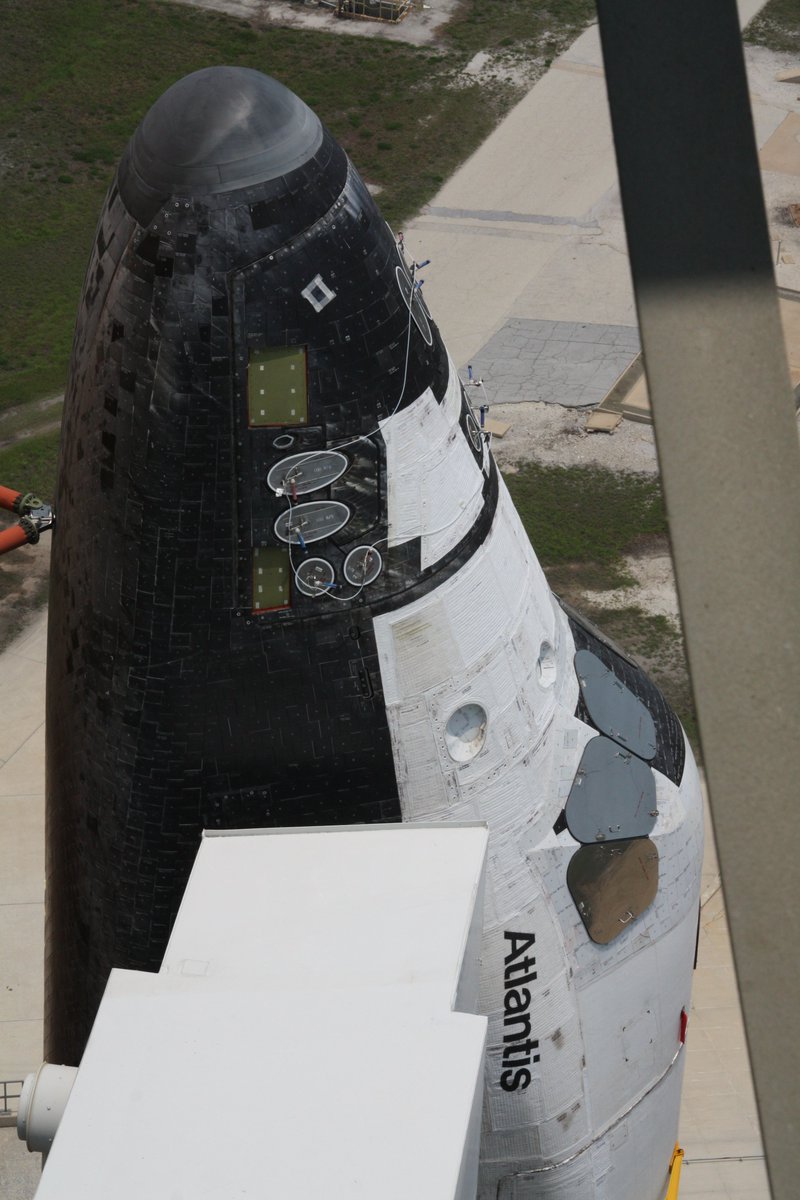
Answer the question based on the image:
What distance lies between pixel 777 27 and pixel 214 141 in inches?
1701

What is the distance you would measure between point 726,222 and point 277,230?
799cm

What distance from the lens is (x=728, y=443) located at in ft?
11.0

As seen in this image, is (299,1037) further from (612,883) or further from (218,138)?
(218,138)

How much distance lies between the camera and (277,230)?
435 inches

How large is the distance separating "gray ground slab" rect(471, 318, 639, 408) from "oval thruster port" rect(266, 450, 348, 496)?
24.1m

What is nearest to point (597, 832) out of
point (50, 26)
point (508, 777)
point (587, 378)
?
point (508, 777)

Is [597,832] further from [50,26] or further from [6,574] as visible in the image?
[50,26]

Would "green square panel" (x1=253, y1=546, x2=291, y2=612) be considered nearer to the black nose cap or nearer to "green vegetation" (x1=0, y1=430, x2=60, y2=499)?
the black nose cap

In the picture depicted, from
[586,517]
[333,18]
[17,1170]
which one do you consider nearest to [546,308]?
[586,517]

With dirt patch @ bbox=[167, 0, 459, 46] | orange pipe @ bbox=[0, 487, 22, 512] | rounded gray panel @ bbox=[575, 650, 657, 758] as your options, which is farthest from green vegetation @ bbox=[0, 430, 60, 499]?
dirt patch @ bbox=[167, 0, 459, 46]

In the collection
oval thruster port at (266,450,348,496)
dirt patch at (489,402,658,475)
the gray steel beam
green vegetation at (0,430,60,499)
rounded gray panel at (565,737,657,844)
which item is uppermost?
the gray steel beam

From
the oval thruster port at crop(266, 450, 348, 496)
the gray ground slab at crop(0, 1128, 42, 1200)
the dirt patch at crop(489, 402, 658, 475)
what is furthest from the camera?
the dirt patch at crop(489, 402, 658, 475)

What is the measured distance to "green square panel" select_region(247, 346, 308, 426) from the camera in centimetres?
1123

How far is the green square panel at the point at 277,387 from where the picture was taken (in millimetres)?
11227
